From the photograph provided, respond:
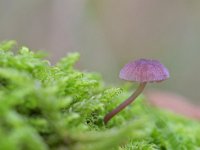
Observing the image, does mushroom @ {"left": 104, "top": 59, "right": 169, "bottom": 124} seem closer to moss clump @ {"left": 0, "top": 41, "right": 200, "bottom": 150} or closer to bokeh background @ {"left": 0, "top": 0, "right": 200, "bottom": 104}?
moss clump @ {"left": 0, "top": 41, "right": 200, "bottom": 150}

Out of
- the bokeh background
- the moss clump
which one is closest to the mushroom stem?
the moss clump

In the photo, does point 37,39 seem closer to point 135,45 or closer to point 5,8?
point 5,8

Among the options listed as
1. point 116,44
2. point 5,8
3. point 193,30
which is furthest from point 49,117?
point 193,30

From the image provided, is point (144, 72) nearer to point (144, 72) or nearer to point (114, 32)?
point (144, 72)

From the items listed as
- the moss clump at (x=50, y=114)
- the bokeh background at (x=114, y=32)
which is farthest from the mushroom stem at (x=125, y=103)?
the bokeh background at (x=114, y=32)

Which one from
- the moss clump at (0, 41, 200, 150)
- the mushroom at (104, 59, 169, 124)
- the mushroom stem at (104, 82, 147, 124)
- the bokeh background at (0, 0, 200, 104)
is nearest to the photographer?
the moss clump at (0, 41, 200, 150)
